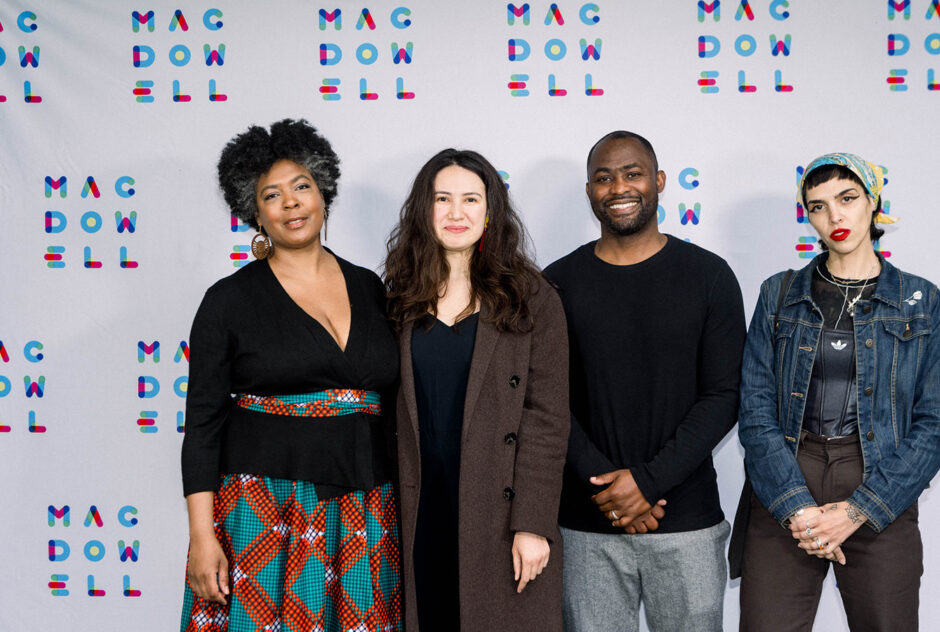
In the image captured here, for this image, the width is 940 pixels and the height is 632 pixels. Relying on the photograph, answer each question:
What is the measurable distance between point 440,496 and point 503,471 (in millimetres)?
177

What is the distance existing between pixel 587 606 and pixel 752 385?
29.6 inches

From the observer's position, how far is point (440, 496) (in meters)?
1.84

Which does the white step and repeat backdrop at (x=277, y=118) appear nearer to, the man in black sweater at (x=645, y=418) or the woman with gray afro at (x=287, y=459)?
the man in black sweater at (x=645, y=418)

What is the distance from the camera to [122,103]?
2.78m

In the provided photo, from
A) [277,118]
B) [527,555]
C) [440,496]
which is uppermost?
[277,118]

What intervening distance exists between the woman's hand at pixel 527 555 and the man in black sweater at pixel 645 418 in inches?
9.3

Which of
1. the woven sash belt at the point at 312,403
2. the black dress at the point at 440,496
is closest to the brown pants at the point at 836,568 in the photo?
the black dress at the point at 440,496

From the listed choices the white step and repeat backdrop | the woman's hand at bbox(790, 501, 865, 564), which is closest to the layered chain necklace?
the woman's hand at bbox(790, 501, 865, 564)

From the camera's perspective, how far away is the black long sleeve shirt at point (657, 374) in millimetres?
1976

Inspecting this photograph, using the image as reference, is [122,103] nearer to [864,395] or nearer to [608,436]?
[608,436]

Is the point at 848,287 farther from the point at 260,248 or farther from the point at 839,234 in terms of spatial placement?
the point at 260,248

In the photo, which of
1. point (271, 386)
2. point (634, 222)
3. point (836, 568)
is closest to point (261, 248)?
point (271, 386)

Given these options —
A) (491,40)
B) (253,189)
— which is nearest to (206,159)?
(253,189)

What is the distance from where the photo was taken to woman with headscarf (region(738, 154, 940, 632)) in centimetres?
182
